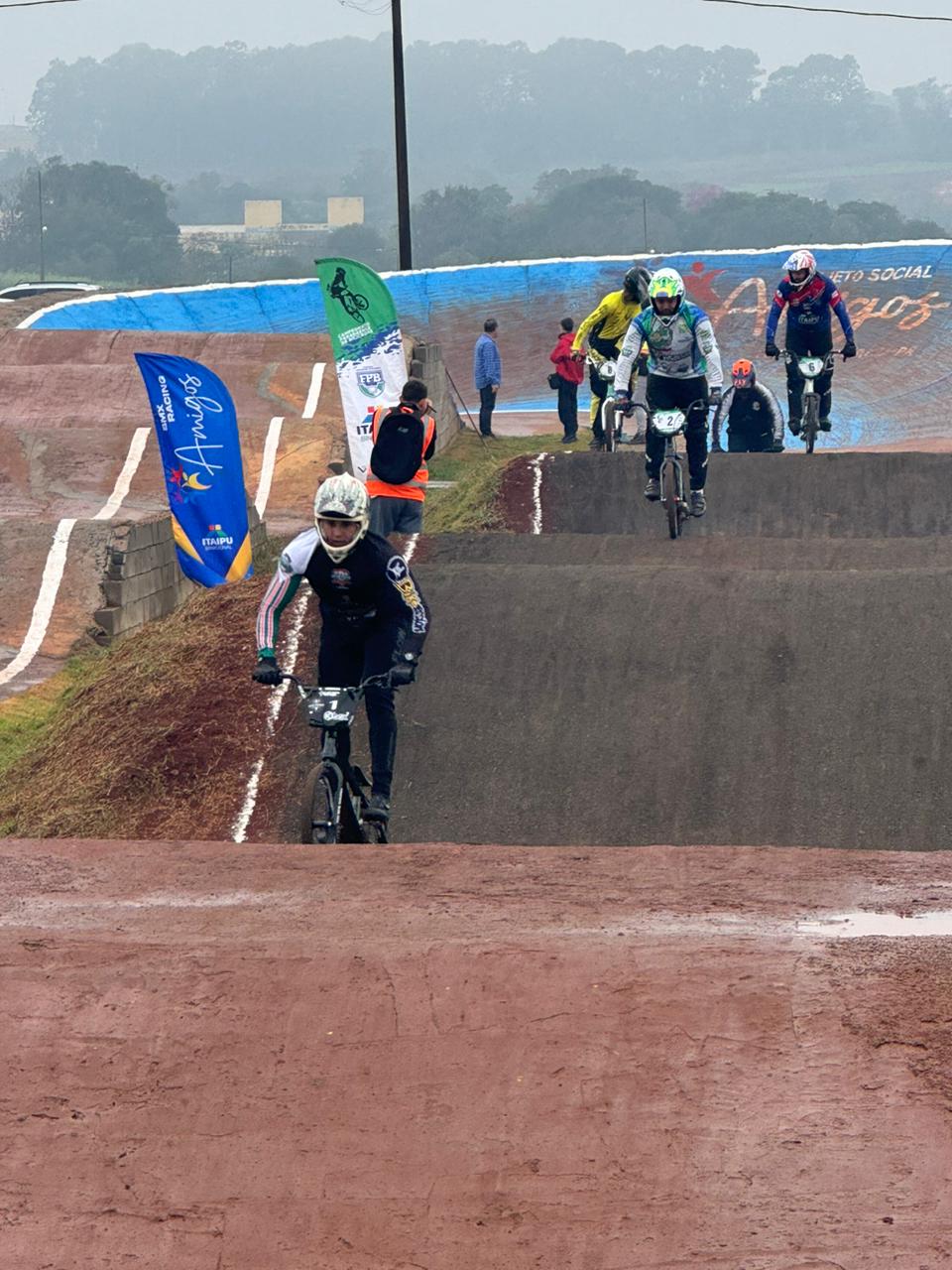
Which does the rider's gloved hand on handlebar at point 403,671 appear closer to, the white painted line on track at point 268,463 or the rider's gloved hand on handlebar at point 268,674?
the rider's gloved hand on handlebar at point 268,674

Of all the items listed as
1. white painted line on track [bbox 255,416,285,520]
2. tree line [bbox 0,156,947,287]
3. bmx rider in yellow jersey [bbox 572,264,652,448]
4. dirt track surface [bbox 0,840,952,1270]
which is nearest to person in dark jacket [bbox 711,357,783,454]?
bmx rider in yellow jersey [bbox 572,264,652,448]

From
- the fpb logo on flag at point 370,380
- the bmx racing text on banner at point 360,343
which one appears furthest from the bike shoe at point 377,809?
the fpb logo on flag at point 370,380

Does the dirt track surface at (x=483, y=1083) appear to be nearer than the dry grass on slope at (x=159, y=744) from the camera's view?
Yes

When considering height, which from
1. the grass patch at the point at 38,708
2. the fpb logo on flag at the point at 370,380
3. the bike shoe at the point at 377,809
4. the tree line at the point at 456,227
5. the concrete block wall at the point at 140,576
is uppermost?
the tree line at the point at 456,227

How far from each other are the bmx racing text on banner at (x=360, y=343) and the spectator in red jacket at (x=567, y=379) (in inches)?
298

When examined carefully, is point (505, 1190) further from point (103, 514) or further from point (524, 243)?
point (524, 243)

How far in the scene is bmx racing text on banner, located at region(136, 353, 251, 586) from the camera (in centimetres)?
1648

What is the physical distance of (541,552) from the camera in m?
15.7

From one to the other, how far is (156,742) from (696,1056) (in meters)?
6.42

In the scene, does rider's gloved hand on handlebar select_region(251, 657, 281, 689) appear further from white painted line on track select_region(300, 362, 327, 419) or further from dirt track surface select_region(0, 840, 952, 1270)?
white painted line on track select_region(300, 362, 327, 419)

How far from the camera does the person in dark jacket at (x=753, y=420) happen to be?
21344 mm

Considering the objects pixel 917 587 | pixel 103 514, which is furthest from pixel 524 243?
pixel 917 587

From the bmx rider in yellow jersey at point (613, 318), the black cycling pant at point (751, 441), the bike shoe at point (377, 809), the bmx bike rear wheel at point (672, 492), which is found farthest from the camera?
the black cycling pant at point (751, 441)

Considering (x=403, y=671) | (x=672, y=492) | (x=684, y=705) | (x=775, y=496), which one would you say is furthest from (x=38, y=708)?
(x=775, y=496)
